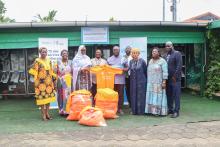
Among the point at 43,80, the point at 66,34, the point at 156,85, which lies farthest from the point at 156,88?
the point at 66,34

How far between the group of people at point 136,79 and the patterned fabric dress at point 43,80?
53 millimetres

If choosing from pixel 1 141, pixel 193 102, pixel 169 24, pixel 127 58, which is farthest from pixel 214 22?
pixel 1 141

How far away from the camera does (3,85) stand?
12.8m

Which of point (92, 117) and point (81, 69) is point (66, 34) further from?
point (92, 117)

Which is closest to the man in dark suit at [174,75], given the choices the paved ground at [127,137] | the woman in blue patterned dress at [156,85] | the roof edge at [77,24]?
the woman in blue patterned dress at [156,85]

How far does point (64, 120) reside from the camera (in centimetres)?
894

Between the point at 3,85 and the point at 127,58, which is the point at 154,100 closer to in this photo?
the point at 127,58

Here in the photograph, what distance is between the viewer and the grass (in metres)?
8.20

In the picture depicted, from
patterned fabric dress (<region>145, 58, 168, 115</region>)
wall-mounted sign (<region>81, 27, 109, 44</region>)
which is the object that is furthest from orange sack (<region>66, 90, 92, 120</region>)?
wall-mounted sign (<region>81, 27, 109, 44</region>)

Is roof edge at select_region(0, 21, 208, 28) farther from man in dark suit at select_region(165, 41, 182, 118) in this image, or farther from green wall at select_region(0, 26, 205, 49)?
man in dark suit at select_region(165, 41, 182, 118)

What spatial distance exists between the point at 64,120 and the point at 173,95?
250 cm

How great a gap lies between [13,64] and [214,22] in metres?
6.15

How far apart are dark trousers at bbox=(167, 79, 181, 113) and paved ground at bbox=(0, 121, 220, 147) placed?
46.8 inches

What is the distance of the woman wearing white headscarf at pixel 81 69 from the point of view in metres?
9.50
